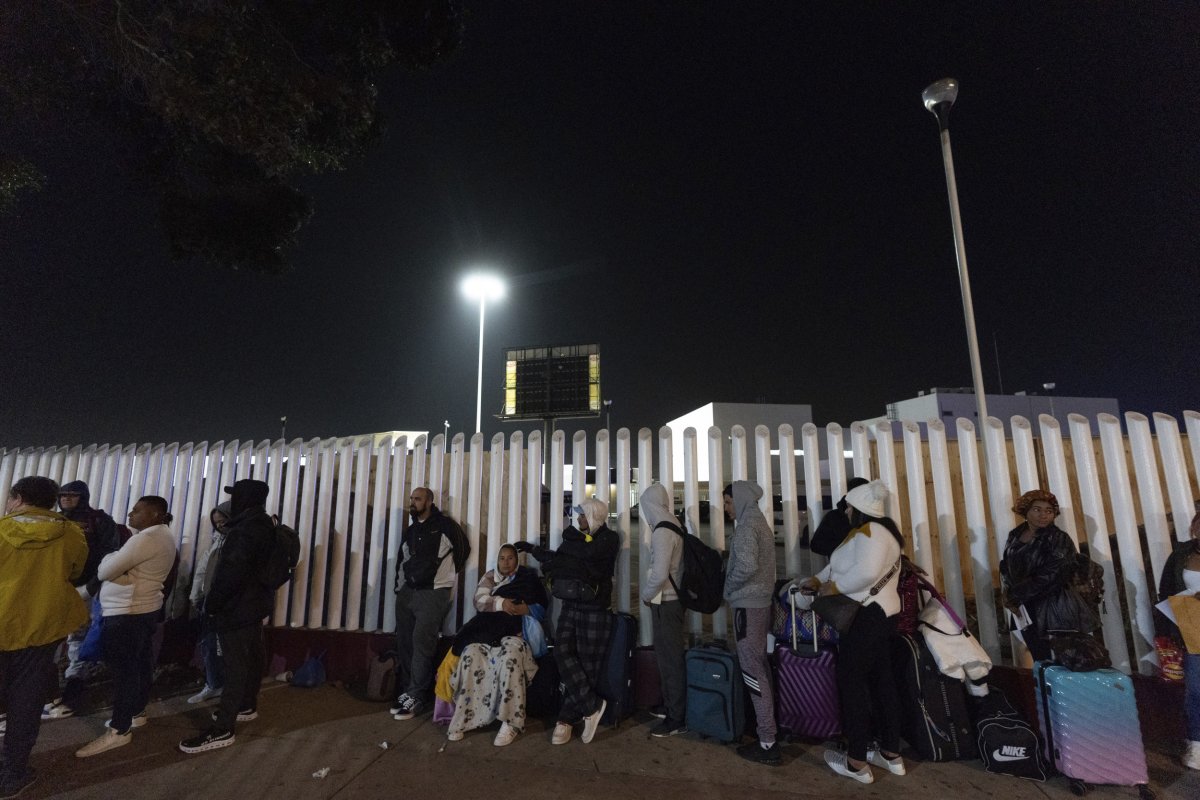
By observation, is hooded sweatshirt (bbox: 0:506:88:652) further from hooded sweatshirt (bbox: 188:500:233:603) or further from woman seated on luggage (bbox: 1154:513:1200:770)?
woman seated on luggage (bbox: 1154:513:1200:770)

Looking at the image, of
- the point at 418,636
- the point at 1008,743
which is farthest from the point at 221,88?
the point at 1008,743

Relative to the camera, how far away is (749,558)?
395 cm

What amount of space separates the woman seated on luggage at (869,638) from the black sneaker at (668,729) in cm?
103

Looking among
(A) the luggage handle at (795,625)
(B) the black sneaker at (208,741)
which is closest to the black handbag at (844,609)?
(A) the luggage handle at (795,625)

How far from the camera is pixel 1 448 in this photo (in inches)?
338

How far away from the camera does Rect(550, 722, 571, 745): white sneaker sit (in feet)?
13.1

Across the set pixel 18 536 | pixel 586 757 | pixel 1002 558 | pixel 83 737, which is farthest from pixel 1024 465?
pixel 83 737

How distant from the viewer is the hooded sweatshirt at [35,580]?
3373mm

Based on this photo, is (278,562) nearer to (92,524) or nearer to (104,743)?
(104,743)

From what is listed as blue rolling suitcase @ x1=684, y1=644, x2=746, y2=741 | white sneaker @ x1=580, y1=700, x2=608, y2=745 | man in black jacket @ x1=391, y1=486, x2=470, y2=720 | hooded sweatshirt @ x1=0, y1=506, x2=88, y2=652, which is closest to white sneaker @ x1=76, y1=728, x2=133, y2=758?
hooded sweatshirt @ x1=0, y1=506, x2=88, y2=652

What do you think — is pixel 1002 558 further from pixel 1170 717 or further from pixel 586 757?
pixel 586 757

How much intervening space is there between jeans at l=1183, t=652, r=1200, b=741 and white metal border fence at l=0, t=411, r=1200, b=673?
0.43 m

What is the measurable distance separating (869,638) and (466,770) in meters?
2.79

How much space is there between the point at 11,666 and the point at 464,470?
3.37 meters
